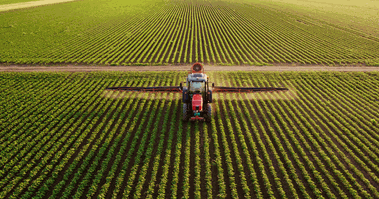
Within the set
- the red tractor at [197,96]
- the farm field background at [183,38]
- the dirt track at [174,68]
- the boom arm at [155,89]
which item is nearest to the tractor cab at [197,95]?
the red tractor at [197,96]

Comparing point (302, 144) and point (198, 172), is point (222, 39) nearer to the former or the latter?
point (302, 144)

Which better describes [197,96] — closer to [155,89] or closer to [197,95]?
[197,95]

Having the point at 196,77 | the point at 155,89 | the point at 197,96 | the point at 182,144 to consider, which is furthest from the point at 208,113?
the point at 155,89

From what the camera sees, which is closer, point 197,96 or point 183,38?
point 197,96

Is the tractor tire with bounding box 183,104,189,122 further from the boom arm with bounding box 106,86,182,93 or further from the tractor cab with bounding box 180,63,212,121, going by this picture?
the boom arm with bounding box 106,86,182,93

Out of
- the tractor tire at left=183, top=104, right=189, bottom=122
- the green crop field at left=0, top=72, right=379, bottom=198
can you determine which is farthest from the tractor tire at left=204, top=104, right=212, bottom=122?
the tractor tire at left=183, top=104, right=189, bottom=122

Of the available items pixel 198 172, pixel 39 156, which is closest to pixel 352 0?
pixel 198 172
